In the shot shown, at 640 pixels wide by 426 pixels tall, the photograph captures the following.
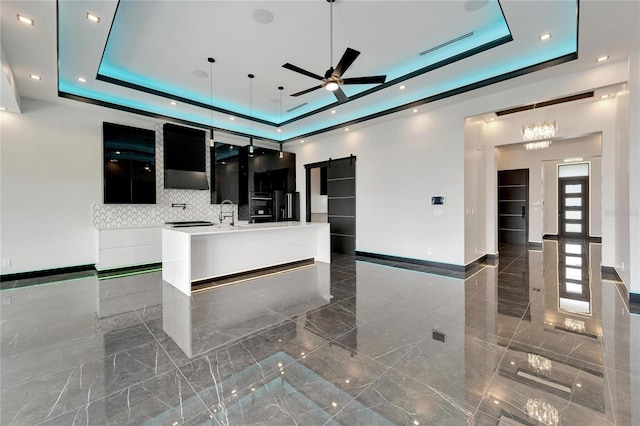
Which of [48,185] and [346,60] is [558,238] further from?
[48,185]

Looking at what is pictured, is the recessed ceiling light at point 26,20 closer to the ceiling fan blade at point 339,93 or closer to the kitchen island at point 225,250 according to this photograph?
the kitchen island at point 225,250

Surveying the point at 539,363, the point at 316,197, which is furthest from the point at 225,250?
the point at 316,197

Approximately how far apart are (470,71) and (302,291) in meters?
4.26

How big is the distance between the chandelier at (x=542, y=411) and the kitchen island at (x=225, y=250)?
3.85 meters

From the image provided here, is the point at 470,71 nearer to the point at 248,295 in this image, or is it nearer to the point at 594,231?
the point at 248,295

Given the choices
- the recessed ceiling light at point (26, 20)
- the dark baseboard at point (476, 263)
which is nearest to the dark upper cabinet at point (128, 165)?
the recessed ceiling light at point (26, 20)

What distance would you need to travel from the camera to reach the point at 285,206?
8219 millimetres

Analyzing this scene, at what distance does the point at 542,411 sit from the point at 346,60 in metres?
3.32

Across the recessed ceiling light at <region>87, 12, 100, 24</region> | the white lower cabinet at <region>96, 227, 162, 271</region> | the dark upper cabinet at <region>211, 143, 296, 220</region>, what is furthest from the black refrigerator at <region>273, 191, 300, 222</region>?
the recessed ceiling light at <region>87, 12, 100, 24</region>

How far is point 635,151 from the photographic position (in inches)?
140

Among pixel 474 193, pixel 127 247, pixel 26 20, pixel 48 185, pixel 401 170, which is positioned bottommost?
pixel 127 247

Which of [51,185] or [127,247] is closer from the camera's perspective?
[51,185]

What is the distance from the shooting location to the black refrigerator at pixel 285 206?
26.2ft

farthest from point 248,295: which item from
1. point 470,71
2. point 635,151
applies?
point 635,151
